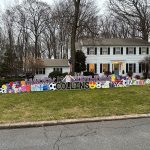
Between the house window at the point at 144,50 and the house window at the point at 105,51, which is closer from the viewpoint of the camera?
the house window at the point at 105,51

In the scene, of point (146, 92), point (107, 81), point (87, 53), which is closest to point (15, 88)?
point (107, 81)

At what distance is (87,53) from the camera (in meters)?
38.5

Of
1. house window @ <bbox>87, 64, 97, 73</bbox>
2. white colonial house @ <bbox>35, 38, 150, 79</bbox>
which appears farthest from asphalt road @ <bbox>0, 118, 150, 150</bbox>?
white colonial house @ <bbox>35, 38, 150, 79</bbox>

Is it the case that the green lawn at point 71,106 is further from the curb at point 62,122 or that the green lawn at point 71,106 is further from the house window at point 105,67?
the house window at point 105,67

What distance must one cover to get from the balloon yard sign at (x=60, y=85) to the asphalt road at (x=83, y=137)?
7419 mm

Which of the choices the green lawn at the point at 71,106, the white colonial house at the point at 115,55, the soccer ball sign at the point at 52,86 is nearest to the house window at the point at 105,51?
the white colonial house at the point at 115,55

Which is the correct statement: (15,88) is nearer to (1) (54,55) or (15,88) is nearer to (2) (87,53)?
(2) (87,53)

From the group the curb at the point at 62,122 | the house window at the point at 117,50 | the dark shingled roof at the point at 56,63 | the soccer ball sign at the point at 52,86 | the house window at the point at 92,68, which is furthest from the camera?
the dark shingled roof at the point at 56,63

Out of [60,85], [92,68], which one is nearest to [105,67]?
[92,68]

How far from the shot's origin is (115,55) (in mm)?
38906

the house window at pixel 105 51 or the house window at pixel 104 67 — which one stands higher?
the house window at pixel 105 51

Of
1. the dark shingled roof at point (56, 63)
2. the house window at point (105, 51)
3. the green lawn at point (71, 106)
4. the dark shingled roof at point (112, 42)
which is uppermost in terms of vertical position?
the dark shingled roof at point (112, 42)

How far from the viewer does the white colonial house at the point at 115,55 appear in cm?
3853

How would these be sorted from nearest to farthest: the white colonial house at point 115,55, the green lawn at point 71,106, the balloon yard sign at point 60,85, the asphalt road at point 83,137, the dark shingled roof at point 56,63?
the asphalt road at point 83,137
the green lawn at point 71,106
the balloon yard sign at point 60,85
the white colonial house at point 115,55
the dark shingled roof at point 56,63
